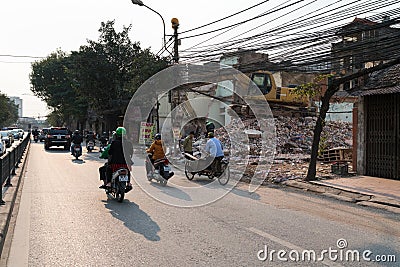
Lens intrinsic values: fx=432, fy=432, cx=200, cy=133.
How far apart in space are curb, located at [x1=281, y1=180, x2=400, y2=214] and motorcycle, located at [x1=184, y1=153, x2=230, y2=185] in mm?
1938

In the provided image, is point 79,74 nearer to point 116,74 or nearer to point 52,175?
point 116,74

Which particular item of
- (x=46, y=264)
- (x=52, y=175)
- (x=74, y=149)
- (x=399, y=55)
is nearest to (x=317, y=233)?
(x=46, y=264)

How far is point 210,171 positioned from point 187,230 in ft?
21.3

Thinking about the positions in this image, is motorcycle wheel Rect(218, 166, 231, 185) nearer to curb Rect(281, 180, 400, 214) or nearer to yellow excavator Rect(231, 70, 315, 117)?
curb Rect(281, 180, 400, 214)

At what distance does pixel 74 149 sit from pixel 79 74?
44.6 ft

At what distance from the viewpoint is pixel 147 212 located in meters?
8.45

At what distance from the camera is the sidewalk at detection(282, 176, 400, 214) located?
10.0 m

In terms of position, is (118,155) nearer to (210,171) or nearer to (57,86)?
(210,171)

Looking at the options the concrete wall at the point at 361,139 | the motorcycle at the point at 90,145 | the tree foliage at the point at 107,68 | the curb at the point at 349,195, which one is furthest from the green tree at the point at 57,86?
the curb at the point at 349,195

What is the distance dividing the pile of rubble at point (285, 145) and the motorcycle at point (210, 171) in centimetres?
202

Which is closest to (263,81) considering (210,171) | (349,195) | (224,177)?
(210,171)

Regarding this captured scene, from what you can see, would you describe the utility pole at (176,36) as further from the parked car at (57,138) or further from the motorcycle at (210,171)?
the parked car at (57,138)

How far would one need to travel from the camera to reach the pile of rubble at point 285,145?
629 inches

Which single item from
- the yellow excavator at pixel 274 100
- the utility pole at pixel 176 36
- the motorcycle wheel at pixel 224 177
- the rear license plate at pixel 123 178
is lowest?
the motorcycle wheel at pixel 224 177
